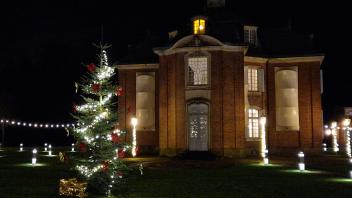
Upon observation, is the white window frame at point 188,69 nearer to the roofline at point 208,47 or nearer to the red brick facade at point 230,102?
the red brick facade at point 230,102

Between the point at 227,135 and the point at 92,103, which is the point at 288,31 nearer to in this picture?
the point at 227,135

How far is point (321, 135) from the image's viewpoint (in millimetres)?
39656

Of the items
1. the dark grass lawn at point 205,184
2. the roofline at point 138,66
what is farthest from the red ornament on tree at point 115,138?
the roofline at point 138,66

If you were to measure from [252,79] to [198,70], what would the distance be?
5.62m

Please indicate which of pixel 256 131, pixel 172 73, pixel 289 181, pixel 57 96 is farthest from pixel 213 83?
pixel 57 96

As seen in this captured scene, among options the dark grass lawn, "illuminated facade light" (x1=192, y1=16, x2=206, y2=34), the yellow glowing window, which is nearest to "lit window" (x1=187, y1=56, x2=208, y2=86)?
the yellow glowing window

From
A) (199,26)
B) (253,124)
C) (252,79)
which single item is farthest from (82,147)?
(252,79)

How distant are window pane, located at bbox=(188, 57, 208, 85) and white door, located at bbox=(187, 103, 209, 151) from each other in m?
1.65

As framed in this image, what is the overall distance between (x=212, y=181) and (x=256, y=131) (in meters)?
19.8

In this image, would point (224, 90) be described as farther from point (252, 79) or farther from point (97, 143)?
point (97, 143)

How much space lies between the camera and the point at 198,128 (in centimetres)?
3547

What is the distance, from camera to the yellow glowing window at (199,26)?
35688 millimetres

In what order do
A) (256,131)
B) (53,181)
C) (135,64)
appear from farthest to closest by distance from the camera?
(135,64) → (256,131) → (53,181)

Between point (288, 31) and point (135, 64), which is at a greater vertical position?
point (288, 31)
